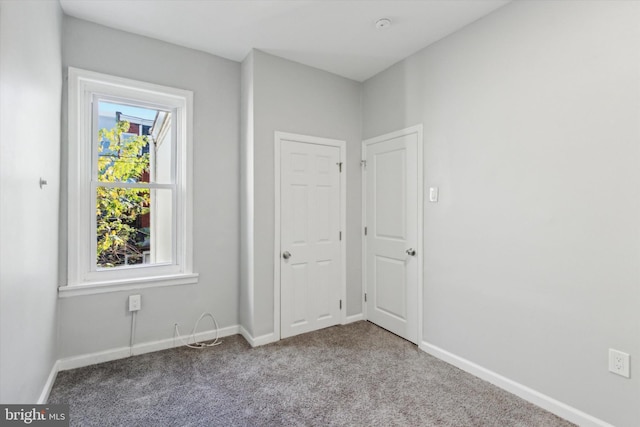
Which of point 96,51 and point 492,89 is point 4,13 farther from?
point 492,89

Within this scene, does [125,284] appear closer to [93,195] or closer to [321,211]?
[93,195]

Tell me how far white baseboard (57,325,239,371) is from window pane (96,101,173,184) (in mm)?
1415

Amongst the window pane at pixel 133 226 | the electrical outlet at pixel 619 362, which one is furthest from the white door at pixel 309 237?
the electrical outlet at pixel 619 362

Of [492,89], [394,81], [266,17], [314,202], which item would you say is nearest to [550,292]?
[492,89]

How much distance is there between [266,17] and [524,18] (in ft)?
5.98

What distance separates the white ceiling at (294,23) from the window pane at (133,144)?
2.21 ft

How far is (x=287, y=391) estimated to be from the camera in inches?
85.9

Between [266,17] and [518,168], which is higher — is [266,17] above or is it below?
above

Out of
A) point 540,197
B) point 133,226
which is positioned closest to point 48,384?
point 133,226

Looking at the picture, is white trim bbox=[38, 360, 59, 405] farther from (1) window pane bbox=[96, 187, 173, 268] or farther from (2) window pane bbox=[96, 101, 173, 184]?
(2) window pane bbox=[96, 101, 173, 184]

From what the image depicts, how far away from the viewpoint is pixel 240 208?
316 centimetres

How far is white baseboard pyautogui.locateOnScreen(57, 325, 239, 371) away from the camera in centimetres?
244

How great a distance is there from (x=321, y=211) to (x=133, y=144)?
183 cm

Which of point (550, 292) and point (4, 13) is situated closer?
point (4, 13)
